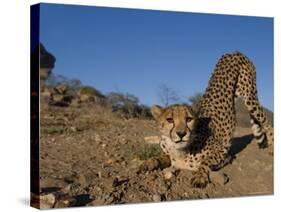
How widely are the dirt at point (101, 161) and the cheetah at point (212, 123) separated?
136 mm

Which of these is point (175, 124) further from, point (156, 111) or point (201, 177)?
point (201, 177)

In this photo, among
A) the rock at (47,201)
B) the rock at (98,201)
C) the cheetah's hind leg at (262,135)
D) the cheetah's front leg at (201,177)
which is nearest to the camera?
the rock at (47,201)

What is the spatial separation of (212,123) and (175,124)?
655mm

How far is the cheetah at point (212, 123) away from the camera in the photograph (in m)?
8.90

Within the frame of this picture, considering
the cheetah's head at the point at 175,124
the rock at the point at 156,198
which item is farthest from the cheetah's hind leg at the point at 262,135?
the rock at the point at 156,198

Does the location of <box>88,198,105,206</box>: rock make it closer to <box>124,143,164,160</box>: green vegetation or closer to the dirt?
the dirt

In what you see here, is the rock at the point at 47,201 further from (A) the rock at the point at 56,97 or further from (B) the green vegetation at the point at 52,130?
(A) the rock at the point at 56,97

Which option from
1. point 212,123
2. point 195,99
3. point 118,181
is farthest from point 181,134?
point 118,181

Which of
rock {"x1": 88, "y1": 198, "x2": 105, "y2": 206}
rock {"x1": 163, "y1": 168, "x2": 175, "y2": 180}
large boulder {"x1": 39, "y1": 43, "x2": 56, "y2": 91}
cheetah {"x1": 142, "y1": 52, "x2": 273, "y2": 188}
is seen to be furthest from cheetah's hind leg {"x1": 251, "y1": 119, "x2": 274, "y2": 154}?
large boulder {"x1": 39, "y1": 43, "x2": 56, "y2": 91}

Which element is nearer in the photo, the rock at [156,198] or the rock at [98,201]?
the rock at [98,201]

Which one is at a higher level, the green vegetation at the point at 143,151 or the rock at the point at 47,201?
the green vegetation at the point at 143,151

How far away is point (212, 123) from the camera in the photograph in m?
9.35

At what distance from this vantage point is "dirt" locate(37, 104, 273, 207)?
8.23 metres

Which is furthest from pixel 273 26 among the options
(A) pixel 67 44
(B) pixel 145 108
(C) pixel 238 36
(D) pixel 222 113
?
(A) pixel 67 44
